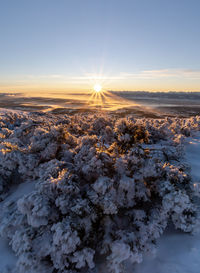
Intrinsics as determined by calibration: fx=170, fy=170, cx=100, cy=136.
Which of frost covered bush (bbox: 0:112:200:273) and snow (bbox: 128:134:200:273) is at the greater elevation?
frost covered bush (bbox: 0:112:200:273)

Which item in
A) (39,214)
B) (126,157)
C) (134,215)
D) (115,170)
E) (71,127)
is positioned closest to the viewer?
(39,214)

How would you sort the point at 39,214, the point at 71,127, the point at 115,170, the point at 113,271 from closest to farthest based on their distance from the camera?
the point at 113,271, the point at 39,214, the point at 115,170, the point at 71,127

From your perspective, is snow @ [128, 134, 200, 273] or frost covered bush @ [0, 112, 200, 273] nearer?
frost covered bush @ [0, 112, 200, 273]

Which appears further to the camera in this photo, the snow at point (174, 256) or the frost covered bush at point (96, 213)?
the snow at point (174, 256)

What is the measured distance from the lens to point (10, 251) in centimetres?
342

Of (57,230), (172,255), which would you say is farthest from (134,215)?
(57,230)

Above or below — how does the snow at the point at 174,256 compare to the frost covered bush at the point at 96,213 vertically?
below

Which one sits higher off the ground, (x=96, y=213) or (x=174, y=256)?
(x=96, y=213)

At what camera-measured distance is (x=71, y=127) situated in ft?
29.7

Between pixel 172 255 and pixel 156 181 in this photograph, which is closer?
pixel 172 255

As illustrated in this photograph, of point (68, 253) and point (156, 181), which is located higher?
point (156, 181)

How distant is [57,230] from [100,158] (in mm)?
1785

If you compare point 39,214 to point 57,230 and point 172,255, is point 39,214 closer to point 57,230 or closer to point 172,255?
point 57,230

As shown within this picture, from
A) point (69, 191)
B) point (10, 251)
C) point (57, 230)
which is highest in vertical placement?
point (69, 191)
